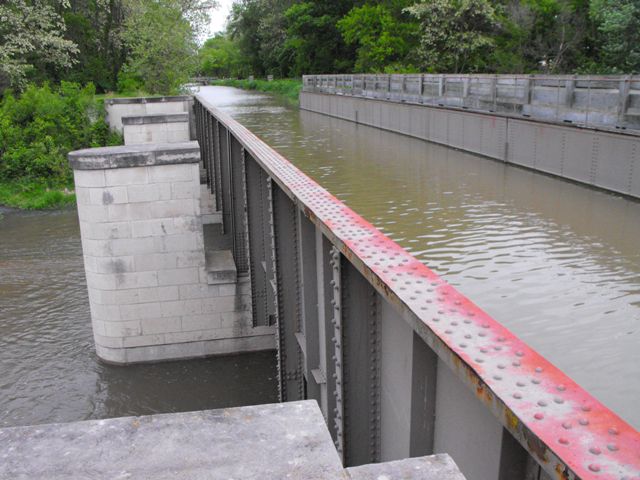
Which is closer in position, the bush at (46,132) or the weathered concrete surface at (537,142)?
the weathered concrete surface at (537,142)

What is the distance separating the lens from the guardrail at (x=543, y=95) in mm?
12859

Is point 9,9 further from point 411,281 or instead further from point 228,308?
point 411,281

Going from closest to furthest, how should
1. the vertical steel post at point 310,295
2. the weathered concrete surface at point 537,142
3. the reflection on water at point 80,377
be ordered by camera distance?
the vertical steel post at point 310,295, the weathered concrete surface at point 537,142, the reflection on water at point 80,377

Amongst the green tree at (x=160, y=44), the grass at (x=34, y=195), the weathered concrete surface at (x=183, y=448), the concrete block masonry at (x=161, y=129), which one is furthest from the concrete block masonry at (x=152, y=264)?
the green tree at (x=160, y=44)

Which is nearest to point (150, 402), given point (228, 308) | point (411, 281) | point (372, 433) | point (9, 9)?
point (228, 308)

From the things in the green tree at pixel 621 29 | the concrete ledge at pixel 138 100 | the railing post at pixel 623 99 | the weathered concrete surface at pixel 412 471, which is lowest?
the concrete ledge at pixel 138 100

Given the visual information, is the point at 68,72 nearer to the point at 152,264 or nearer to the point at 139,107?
the point at 139,107

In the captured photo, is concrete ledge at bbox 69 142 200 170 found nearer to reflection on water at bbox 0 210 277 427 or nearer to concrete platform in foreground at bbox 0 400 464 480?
reflection on water at bbox 0 210 277 427

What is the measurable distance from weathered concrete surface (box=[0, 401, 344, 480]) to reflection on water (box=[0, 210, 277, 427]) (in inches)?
426

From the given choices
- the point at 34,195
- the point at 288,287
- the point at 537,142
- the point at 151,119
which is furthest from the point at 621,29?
the point at 34,195

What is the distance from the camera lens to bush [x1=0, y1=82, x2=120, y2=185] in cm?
3203

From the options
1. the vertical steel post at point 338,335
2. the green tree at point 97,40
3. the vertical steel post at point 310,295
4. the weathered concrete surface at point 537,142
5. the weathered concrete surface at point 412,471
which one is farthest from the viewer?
the green tree at point 97,40

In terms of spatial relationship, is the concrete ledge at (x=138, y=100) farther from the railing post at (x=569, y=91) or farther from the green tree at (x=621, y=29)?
the railing post at (x=569, y=91)

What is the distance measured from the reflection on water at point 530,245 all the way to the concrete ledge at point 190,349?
373cm
